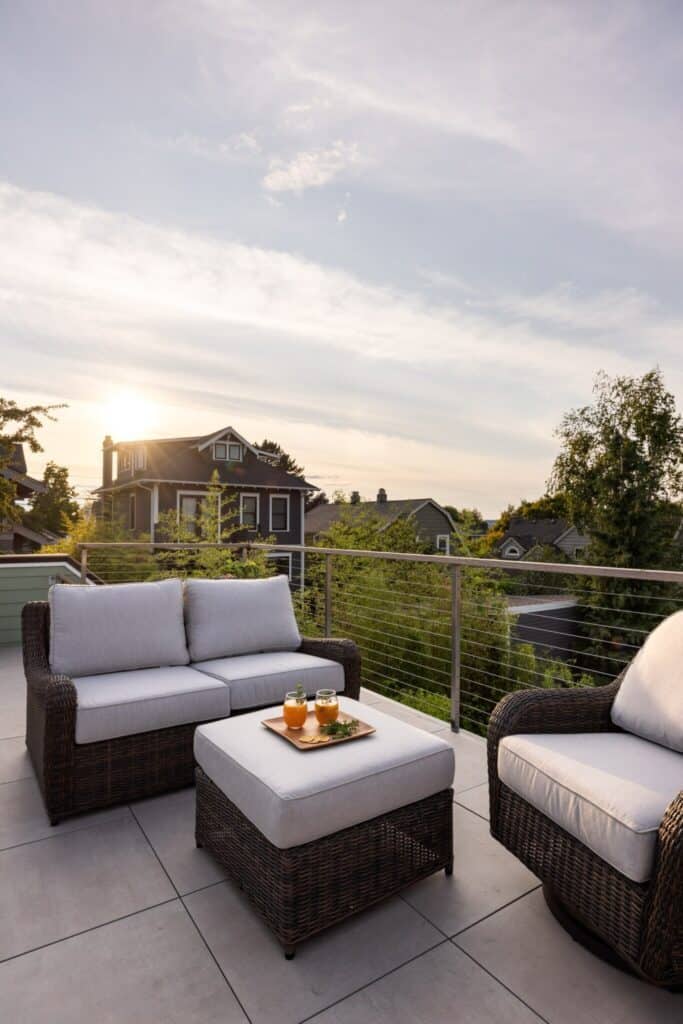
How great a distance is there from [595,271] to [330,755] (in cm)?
987

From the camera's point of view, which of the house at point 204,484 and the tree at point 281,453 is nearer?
the house at point 204,484

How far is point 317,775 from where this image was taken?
1724 millimetres

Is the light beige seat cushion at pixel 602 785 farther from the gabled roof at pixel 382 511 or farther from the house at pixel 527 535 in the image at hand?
the house at pixel 527 535

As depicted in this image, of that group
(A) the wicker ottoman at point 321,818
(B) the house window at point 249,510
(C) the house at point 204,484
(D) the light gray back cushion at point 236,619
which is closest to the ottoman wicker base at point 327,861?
(A) the wicker ottoman at point 321,818

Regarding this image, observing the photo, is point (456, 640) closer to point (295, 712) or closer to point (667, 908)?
point (295, 712)

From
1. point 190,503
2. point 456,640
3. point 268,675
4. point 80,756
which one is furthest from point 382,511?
point 80,756

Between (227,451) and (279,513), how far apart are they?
2.54 m

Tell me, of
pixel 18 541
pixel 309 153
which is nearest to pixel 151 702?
pixel 309 153

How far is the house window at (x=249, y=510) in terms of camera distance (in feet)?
57.5

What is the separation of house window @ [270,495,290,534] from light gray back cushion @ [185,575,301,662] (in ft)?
48.6

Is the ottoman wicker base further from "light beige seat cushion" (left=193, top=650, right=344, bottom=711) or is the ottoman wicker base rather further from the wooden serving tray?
"light beige seat cushion" (left=193, top=650, right=344, bottom=711)

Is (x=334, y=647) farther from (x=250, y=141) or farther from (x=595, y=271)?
(x=595, y=271)

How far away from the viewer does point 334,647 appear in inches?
129

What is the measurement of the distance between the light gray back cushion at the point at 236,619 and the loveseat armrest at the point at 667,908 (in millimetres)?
2286
